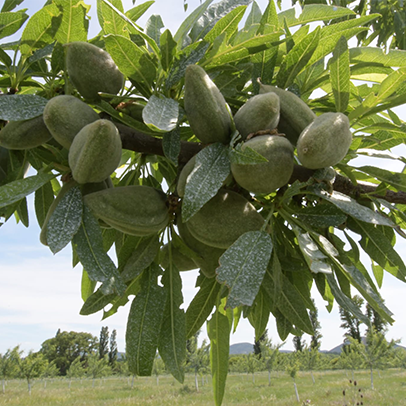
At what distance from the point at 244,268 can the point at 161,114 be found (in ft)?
1.03

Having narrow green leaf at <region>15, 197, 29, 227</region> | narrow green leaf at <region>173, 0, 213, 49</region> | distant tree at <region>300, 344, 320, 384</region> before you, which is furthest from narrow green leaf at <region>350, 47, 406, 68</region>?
distant tree at <region>300, 344, 320, 384</region>

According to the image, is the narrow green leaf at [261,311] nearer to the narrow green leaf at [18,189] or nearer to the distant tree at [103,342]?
the narrow green leaf at [18,189]

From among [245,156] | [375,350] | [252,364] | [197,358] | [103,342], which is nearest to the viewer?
[245,156]

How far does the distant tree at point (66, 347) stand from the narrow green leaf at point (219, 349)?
1663 inches

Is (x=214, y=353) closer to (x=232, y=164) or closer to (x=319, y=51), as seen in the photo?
(x=232, y=164)

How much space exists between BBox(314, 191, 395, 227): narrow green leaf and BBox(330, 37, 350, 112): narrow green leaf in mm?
223

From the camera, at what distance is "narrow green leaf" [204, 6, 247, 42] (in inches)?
35.3

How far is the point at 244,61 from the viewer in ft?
3.29

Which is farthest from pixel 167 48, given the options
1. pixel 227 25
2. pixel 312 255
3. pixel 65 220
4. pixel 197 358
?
pixel 197 358

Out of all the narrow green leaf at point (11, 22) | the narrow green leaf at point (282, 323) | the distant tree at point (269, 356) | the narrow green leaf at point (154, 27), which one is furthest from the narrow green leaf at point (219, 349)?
the distant tree at point (269, 356)

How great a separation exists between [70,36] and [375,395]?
22191 millimetres

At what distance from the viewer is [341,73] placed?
0.89 meters

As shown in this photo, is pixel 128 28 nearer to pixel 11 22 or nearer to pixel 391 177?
pixel 11 22

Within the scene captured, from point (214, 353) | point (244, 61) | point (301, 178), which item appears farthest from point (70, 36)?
point (214, 353)
